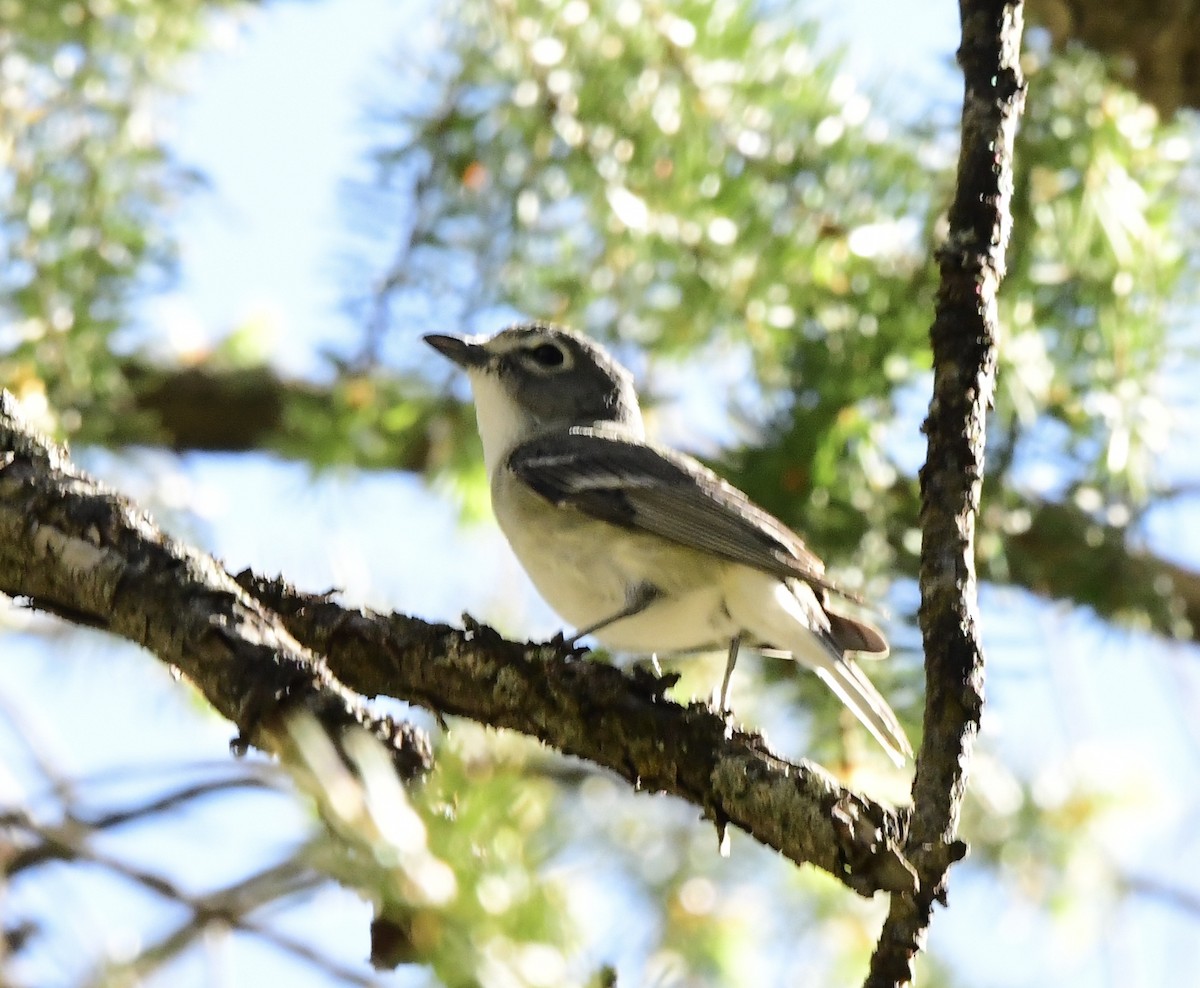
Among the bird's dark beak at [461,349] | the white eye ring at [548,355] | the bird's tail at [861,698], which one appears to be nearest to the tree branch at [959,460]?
the bird's tail at [861,698]

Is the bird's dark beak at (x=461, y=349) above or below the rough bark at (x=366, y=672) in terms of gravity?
above

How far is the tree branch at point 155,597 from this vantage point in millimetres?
1395

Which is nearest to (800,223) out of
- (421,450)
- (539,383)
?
(539,383)

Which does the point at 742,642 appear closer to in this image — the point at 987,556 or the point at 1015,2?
the point at 987,556

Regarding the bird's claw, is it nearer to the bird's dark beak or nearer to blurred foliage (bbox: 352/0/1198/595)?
blurred foliage (bbox: 352/0/1198/595)

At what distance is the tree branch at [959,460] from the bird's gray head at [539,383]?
1.58 meters

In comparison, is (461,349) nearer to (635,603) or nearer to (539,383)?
(539,383)

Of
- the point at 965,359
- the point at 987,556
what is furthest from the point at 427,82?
the point at 965,359

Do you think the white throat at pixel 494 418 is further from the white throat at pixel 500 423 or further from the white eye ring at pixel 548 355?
the white eye ring at pixel 548 355

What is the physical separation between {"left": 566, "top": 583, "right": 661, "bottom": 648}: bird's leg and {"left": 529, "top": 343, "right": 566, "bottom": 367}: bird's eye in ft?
3.00

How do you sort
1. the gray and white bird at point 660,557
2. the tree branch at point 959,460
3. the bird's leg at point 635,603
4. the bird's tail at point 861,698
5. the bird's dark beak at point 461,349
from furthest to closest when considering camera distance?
the bird's dark beak at point 461,349 < the bird's leg at point 635,603 < the gray and white bird at point 660,557 < the bird's tail at point 861,698 < the tree branch at point 959,460

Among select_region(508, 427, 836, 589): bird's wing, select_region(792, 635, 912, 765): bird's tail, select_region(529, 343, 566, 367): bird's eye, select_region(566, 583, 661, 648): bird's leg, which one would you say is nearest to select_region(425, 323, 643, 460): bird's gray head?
select_region(529, 343, 566, 367): bird's eye

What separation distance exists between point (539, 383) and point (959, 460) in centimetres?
203

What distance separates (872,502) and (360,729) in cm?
163
